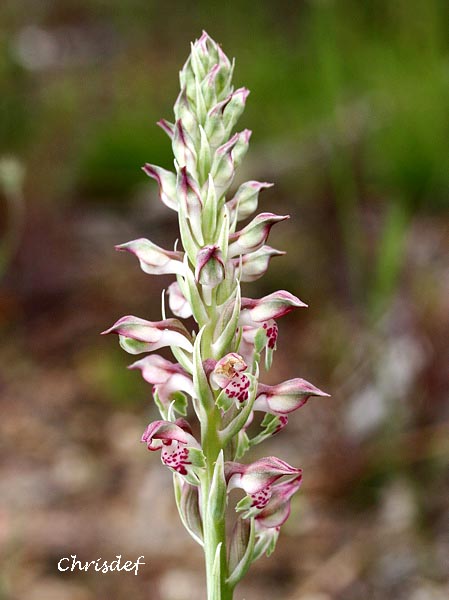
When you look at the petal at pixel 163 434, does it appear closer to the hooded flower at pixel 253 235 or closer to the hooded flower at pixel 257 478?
the hooded flower at pixel 257 478

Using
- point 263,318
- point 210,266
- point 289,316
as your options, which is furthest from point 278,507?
point 289,316

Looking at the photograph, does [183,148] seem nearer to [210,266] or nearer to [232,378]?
[210,266]

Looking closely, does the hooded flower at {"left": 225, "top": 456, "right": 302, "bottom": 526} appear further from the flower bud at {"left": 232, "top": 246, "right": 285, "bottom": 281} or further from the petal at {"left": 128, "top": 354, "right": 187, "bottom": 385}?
the flower bud at {"left": 232, "top": 246, "right": 285, "bottom": 281}

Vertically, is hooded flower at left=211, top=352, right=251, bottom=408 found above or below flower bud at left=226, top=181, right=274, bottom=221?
below

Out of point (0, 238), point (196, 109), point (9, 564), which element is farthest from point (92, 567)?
point (0, 238)

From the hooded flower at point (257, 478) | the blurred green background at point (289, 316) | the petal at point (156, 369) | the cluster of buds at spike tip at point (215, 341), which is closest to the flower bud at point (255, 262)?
the cluster of buds at spike tip at point (215, 341)

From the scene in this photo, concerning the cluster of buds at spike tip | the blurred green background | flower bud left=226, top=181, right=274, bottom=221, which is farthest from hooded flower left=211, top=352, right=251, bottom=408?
the blurred green background
